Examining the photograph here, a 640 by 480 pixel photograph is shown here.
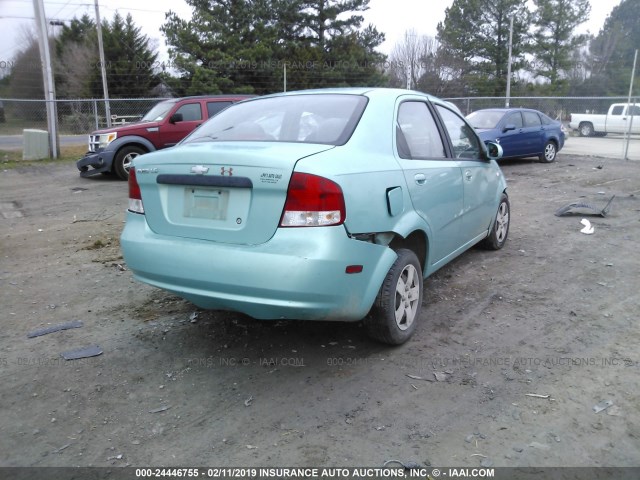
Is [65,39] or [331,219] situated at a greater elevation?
[65,39]

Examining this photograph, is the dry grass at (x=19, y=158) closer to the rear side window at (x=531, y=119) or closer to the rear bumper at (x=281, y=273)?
the rear side window at (x=531, y=119)

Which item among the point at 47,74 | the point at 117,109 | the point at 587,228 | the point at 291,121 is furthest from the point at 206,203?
the point at 117,109

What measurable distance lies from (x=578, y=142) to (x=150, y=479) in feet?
74.7

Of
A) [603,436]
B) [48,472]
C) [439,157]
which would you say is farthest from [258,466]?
[439,157]

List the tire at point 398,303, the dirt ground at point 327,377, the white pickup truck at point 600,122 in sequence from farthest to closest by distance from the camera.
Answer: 1. the white pickup truck at point 600,122
2. the tire at point 398,303
3. the dirt ground at point 327,377

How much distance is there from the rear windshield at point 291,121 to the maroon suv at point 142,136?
308 inches

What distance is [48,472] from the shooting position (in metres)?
2.57

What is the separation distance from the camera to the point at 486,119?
46.6 ft

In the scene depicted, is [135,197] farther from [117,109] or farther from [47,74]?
[117,109]

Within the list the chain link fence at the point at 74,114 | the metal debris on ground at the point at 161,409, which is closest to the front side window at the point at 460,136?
the metal debris on ground at the point at 161,409

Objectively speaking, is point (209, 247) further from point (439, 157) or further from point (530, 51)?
point (530, 51)

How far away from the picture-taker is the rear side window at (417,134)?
396cm

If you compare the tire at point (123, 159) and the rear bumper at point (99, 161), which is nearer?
the rear bumper at point (99, 161)

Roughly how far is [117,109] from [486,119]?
14572mm
